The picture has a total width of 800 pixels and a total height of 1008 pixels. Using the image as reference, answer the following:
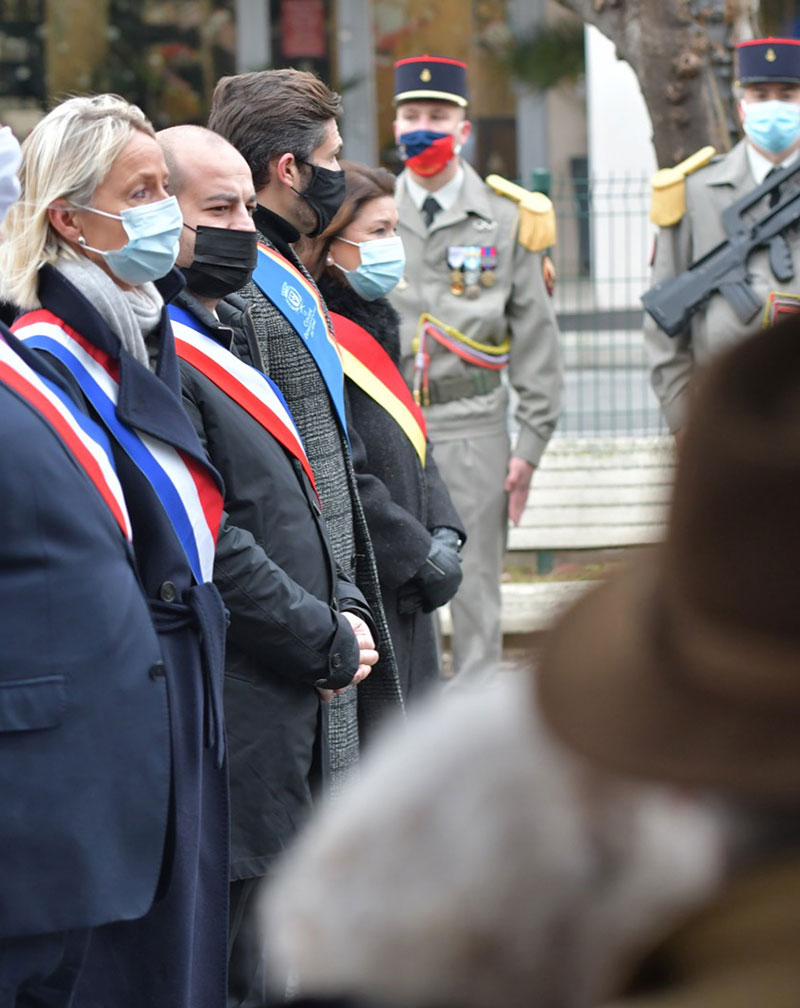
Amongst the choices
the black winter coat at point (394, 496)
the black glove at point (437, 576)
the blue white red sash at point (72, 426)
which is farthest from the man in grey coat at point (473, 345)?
the blue white red sash at point (72, 426)

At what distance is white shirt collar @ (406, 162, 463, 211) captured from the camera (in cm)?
629

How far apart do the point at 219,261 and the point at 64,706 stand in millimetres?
1171

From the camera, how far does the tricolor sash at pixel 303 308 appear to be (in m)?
3.63

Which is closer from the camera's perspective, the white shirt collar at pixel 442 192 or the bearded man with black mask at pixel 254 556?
the bearded man with black mask at pixel 254 556

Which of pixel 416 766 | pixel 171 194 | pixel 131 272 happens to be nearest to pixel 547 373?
pixel 171 194

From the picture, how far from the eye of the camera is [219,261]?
11.2ft

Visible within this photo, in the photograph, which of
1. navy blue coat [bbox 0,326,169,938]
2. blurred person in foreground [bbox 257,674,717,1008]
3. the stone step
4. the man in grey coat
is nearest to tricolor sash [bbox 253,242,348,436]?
navy blue coat [bbox 0,326,169,938]

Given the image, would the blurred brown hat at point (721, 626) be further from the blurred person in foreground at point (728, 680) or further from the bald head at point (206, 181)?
the bald head at point (206, 181)

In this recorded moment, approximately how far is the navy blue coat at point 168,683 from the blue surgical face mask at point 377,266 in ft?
4.34

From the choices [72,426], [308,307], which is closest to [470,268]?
[308,307]

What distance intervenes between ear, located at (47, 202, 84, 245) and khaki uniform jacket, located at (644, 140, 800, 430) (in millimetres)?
3550

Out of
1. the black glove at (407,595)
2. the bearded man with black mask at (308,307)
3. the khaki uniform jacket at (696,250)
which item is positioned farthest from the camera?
the khaki uniform jacket at (696,250)

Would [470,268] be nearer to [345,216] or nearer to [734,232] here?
[734,232]

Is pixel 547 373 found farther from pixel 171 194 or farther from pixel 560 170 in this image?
pixel 560 170
